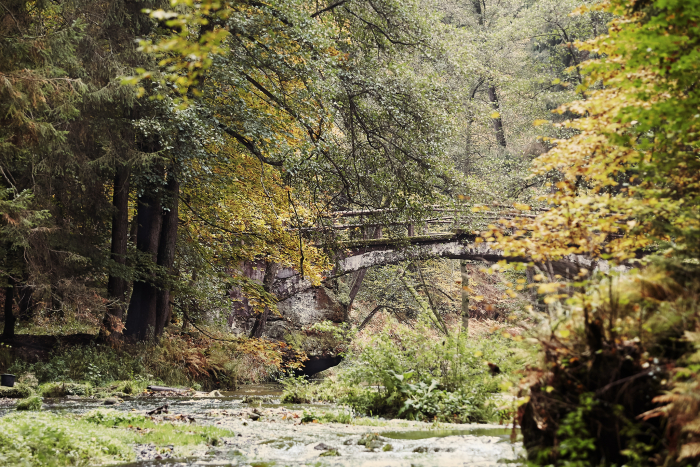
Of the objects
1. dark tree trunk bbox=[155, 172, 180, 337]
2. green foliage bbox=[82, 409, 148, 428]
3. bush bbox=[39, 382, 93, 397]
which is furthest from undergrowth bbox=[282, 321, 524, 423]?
dark tree trunk bbox=[155, 172, 180, 337]

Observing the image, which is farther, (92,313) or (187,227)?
(187,227)

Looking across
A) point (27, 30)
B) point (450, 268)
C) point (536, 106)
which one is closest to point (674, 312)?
point (27, 30)

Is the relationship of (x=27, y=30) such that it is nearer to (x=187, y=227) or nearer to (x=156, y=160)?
(x=156, y=160)

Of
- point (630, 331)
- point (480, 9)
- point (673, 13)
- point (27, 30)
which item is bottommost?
point (630, 331)

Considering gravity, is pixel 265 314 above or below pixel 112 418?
above

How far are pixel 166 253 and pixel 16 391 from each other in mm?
5054

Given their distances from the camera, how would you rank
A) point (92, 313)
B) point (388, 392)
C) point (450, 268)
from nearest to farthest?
1. point (388, 392)
2. point (92, 313)
3. point (450, 268)

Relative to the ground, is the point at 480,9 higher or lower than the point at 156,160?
higher

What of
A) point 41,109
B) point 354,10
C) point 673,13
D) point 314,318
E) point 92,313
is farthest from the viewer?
point 314,318

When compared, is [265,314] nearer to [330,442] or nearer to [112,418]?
[112,418]

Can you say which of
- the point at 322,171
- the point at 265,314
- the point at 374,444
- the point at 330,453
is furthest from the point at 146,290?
the point at 330,453

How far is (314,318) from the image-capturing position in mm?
21578

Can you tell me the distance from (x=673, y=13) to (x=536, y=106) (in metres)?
22.4

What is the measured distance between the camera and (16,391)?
10.7m
